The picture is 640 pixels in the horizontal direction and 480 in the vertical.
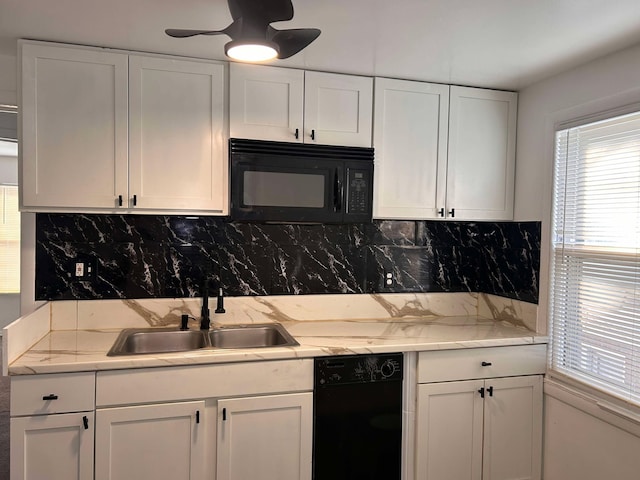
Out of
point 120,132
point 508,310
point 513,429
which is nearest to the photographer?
point 120,132

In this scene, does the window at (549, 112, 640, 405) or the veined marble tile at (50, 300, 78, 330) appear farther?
the veined marble tile at (50, 300, 78, 330)

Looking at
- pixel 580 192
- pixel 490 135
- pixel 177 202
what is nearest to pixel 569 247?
pixel 580 192

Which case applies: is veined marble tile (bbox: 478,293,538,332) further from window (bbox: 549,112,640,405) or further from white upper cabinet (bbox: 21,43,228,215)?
white upper cabinet (bbox: 21,43,228,215)

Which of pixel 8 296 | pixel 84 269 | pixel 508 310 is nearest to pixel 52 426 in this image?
pixel 84 269

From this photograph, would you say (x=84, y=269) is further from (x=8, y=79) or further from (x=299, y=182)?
(x=299, y=182)

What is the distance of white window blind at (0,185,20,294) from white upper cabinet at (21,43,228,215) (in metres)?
4.38

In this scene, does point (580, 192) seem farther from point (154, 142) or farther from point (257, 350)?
point (154, 142)

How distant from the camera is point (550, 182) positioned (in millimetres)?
2643

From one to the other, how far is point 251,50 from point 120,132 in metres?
0.98

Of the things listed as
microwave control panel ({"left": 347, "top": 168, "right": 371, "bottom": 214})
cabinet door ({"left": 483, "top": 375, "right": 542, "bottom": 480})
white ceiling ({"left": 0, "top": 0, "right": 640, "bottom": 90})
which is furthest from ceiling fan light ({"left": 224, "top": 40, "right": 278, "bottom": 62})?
cabinet door ({"left": 483, "top": 375, "right": 542, "bottom": 480})

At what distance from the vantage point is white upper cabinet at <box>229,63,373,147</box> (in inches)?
97.6

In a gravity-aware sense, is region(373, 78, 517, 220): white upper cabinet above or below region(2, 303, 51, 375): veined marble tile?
above

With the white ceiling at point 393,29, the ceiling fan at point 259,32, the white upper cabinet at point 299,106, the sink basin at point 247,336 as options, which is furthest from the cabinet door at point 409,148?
the ceiling fan at point 259,32

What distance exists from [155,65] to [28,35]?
55 centimetres
